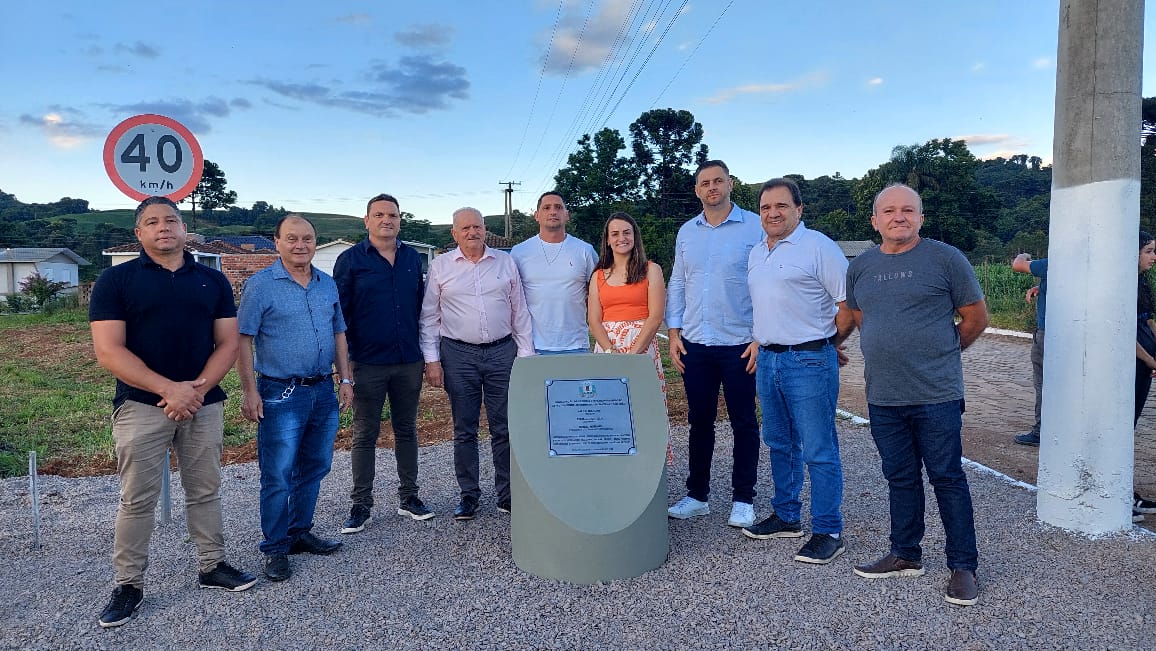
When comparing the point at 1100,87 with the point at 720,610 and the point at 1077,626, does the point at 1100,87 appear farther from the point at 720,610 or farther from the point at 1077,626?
the point at 720,610

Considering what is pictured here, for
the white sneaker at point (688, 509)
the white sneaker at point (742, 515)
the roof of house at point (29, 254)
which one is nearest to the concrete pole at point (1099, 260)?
the white sneaker at point (742, 515)

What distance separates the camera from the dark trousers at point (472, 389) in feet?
16.8

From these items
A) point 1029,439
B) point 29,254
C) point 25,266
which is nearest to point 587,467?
point 1029,439

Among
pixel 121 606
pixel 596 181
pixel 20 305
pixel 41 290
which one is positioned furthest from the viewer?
pixel 596 181

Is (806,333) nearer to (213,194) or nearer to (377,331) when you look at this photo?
(377,331)

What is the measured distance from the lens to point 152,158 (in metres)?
4.89

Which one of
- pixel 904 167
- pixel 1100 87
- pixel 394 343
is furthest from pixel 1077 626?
pixel 904 167

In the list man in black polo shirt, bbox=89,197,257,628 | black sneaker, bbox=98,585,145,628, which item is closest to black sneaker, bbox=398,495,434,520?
man in black polo shirt, bbox=89,197,257,628

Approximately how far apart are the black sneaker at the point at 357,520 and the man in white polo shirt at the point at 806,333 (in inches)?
106

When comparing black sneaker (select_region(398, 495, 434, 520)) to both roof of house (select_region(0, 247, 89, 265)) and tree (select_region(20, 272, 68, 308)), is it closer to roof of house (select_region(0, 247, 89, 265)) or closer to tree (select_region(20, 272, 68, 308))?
tree (select_region(20, 272, 68, 308))

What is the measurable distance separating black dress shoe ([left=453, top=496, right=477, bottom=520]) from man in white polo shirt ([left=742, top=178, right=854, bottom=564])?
82.3 inches

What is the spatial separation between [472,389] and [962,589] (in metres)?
3.05

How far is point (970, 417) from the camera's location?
8406 millimetres

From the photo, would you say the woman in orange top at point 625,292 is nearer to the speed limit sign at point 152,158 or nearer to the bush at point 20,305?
the speed limit sign at point 152,158
